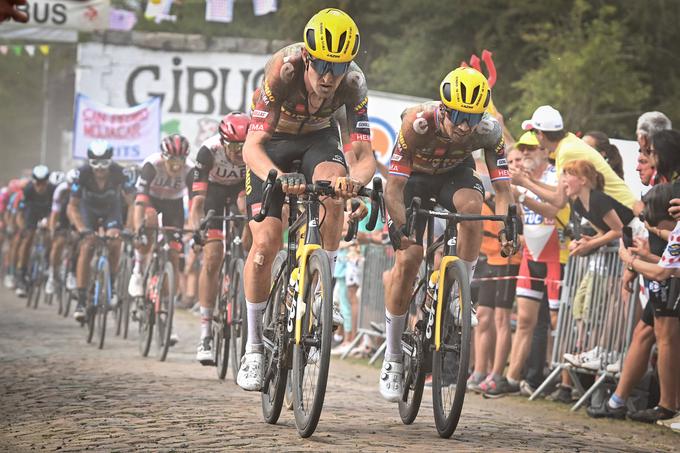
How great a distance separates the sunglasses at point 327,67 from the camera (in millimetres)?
7672

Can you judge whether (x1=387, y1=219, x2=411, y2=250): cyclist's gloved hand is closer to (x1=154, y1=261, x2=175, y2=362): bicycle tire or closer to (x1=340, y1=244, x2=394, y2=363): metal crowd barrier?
(x1=154, y1=261, x2=175, y2=362): bicycle tire

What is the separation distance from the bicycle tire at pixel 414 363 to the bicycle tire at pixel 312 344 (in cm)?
94

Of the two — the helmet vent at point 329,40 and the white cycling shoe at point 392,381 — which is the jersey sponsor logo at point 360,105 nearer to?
the helmet vent at point 329,40

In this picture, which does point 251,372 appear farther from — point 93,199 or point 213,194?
point 93,199

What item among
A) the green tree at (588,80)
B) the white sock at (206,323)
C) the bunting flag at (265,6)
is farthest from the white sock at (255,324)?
the bunting flag at (265,6)

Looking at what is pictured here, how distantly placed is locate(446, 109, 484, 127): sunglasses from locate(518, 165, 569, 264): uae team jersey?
343 centimetres

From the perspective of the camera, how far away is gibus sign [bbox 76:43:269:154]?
3253cm

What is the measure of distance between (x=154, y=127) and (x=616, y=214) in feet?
66.1

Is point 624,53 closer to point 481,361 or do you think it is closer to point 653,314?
point 481,361

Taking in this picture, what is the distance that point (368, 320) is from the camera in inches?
573

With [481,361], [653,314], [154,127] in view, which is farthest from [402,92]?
[653,314]

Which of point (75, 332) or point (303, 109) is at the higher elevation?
point (303, 109)

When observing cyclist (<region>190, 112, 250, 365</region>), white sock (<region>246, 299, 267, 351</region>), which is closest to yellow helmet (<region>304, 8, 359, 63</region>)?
white sock (<region>246, 299, 267, 351</region>)

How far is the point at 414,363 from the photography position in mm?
8289
